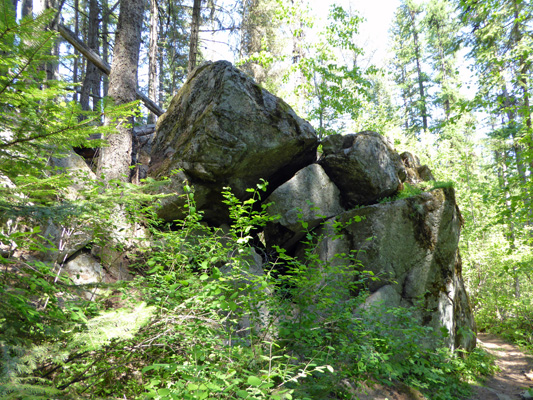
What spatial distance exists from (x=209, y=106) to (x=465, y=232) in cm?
979

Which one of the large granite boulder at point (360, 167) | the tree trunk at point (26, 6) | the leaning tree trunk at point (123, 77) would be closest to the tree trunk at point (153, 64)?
the tree trunk at point (26, 6)

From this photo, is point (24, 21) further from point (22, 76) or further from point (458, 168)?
point (458, 168)

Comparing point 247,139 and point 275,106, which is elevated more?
point 275,106

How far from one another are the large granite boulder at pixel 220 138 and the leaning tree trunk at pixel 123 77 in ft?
2.34

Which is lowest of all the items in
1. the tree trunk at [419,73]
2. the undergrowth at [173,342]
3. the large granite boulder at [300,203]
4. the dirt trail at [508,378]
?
the dirt trail at [508,378]

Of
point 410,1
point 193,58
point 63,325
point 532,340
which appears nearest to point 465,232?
point 532,340

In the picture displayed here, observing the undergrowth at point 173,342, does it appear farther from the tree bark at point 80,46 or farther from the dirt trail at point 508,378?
the tree bark at point 80,46

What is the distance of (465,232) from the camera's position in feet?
34.7

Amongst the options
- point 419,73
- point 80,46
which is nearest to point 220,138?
point 80,46

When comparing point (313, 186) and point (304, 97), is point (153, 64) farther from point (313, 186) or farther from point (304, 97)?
point (313, 186)

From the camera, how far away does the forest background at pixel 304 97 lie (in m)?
2.08

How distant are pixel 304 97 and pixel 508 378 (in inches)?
378

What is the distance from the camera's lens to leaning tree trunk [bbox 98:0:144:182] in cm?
580

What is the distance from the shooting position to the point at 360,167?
700cm
